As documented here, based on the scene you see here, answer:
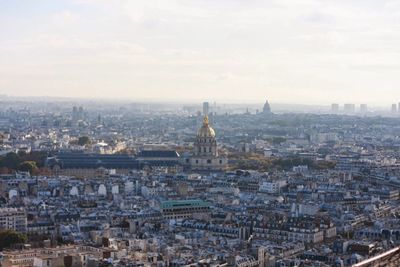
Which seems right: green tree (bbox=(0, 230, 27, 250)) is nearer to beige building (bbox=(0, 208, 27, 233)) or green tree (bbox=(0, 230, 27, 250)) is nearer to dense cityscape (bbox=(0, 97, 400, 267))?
dense cityscape (bbox=(0, 97, 400, 267))

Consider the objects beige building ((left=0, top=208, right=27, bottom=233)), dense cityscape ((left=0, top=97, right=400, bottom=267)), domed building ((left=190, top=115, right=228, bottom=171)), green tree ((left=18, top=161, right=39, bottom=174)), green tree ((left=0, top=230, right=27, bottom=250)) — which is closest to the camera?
dense cityscape ((left=0, top=97, right=400, bottom=267))

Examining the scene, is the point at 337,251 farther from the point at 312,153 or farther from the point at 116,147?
the point at 116,147

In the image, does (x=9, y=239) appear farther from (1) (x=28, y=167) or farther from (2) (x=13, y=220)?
(1) (x=28, y=167)

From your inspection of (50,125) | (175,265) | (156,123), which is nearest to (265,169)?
(175,265)

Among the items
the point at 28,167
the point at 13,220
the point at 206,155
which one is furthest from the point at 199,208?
the point at 206,155

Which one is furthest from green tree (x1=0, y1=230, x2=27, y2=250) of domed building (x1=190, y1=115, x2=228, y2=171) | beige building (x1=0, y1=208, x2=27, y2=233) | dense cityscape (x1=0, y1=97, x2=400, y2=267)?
domed building (x1=190, y1=115, x2=228, y2=171)

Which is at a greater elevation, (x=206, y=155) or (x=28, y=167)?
(x=206, y=155)
